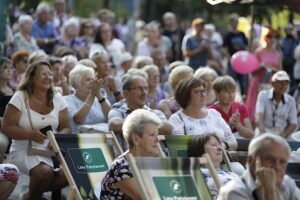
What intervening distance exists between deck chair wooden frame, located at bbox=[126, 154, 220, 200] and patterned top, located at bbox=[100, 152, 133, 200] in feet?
1.43

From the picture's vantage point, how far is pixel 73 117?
38.4 feet

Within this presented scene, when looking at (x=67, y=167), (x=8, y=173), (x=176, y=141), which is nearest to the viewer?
(x=67, y=167)

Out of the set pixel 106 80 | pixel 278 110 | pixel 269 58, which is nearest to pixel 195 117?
pixel 106 80

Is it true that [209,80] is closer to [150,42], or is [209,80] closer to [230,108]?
[230,108]

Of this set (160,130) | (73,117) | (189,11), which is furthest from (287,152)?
(189,11)

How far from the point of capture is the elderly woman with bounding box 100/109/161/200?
8344 millimetres

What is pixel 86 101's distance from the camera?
→ 1172 centimetres

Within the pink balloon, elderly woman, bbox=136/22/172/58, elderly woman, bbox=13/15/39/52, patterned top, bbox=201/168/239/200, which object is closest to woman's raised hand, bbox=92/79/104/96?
patterned top, bbox=201/168/239/200

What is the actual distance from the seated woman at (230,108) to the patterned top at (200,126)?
1365mm

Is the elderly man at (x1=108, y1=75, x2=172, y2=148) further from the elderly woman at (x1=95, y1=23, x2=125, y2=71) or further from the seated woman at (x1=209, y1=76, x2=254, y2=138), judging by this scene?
the elderly woman at (x1=95, y1=23, x2=125, y2=71)

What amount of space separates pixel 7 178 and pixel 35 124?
3.51ft

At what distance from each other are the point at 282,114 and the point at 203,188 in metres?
6.64

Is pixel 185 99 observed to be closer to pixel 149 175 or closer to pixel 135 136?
pixel 135 136

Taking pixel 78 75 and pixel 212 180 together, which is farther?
pixel 78 75
